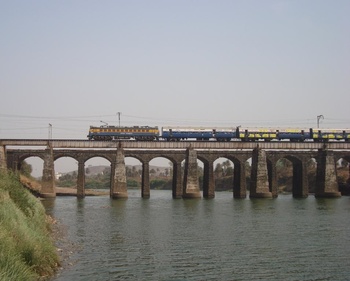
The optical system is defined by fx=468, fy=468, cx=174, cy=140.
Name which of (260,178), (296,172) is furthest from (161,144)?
(296,172)

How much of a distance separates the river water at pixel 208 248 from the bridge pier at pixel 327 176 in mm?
28990

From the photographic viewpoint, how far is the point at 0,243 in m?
14.1

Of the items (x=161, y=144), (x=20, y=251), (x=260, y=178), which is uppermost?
(x=161, y=144)

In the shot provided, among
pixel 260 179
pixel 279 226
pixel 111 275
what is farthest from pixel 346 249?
pixel 260 179

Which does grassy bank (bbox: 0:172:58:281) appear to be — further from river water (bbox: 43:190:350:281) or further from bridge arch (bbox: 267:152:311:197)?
bridge arch (bbox: 267:152:311:197)

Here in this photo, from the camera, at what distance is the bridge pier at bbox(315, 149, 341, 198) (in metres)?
66.6

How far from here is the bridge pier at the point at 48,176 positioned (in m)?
63.0

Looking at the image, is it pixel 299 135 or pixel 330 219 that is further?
pixel 299 135

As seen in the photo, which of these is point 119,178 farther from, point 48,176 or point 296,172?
point 296,172

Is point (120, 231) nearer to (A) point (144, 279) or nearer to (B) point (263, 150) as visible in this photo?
(A) point (144, 279)

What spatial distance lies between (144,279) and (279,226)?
59.0 ft

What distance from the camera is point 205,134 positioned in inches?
2721

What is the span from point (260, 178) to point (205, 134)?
10.7 meters

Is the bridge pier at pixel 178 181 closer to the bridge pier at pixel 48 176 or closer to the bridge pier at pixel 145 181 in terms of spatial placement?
the bridge pier at pixel 145 181
